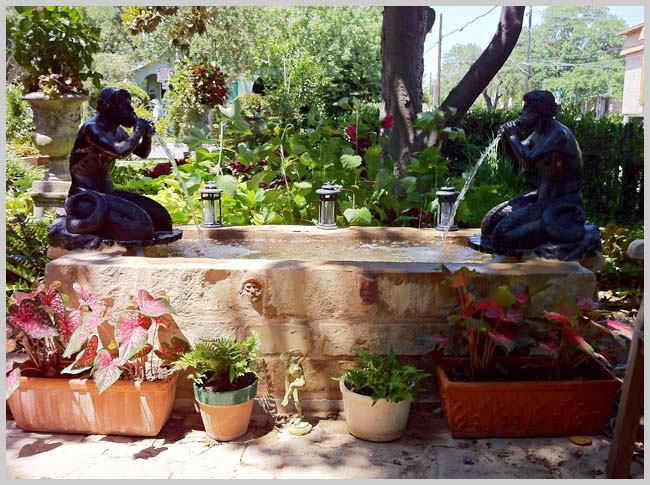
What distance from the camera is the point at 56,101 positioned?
6.86 m

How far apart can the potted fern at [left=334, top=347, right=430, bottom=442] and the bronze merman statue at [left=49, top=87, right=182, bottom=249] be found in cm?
143

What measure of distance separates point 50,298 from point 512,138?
2408 mm

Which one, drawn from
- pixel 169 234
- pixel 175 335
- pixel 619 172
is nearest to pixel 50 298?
pixel 175 335

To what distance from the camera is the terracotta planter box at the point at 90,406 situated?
2.85m

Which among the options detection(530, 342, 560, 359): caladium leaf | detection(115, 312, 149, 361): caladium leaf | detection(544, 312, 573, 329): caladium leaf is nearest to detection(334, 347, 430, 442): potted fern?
detection(530, 342, 560, 359): caladium leaf

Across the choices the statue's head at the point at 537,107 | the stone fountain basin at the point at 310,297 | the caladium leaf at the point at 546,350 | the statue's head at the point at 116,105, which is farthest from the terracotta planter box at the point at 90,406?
the statue's head at the point at 537,107

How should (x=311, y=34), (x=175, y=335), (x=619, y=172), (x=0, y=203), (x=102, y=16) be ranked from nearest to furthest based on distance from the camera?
(x=175, y=335) < (x=0, y=203) < (x=619, y=172) < (x=311, y=34) < (x=102, y=16)

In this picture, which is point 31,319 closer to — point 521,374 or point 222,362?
point 222,362

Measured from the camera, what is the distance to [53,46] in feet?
21.6

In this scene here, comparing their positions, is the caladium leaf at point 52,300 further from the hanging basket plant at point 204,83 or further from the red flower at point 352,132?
the hanging basket plant at point 204,83

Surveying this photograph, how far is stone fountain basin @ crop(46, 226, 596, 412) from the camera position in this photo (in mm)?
3021

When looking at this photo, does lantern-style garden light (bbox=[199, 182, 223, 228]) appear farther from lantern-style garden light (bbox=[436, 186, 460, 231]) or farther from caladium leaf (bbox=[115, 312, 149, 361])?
caladium leaf (bbox=[115, 312, 149, 361])

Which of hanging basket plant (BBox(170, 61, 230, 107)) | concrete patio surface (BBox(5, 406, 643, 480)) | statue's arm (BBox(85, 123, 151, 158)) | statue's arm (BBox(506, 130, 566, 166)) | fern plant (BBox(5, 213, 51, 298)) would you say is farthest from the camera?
hanging basket plant (BBox(170, 61, 230, 107))

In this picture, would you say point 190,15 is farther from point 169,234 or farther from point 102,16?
point 102,16
